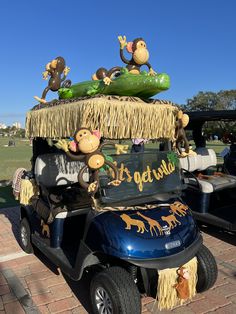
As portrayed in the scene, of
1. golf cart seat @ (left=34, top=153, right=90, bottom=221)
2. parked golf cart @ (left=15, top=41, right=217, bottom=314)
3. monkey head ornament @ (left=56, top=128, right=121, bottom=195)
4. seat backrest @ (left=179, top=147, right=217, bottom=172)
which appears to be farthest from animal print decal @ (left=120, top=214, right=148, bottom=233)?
seat backrest @ (left=179, top=147, right=217, bottom=172)

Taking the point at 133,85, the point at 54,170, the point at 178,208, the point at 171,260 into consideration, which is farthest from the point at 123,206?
the point at 54,170

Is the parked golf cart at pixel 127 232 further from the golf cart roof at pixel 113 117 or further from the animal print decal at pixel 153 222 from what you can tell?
the golf cart roof at pixel 113 117

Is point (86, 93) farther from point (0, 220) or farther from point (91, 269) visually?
point (0, 220)

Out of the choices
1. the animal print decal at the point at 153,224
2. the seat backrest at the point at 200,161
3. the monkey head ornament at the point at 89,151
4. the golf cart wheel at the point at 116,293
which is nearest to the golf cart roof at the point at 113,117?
the monkey head ornament at the point at 89,151

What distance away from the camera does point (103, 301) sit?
2.88 m

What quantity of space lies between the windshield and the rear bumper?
2.22 ft

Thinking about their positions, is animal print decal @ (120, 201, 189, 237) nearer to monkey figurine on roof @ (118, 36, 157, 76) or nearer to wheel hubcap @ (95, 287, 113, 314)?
wheel hubcap @ (95, 287, 113, 314)

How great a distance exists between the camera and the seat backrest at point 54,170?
14.8 feet

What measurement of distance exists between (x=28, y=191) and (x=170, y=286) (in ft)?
8.37

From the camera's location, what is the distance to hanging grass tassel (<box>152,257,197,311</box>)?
9.45 ft

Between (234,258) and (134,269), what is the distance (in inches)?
77.7

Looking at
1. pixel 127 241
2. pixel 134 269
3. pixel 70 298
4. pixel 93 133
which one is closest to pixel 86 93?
pixel 93 133

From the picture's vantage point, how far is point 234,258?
4.42 meters

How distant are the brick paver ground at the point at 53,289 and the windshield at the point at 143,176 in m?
1.13
